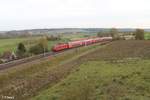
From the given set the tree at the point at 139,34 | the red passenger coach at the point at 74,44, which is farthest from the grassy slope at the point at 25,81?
the tree at the point at 139,34

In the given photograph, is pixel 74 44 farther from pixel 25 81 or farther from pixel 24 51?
pixel 25 81

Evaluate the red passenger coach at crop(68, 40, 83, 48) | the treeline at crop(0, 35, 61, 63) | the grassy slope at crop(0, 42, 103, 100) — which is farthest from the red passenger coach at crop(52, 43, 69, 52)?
the grassy slope at crop(0, 42, 103, 100)

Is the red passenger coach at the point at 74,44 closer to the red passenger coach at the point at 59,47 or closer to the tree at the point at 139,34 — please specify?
the red passenger coach at the point at 59,47

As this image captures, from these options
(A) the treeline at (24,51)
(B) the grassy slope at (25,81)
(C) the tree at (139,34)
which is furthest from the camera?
(C) the tree at (139,34)

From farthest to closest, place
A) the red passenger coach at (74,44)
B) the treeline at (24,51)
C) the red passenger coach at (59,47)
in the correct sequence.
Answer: the red passenger coach at (74,44), the red passenger coach at (59,47), the treeline at (24,51)

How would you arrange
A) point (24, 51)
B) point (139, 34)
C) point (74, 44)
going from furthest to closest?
point (139, 34)
point (74, 44)
point (24, 51)

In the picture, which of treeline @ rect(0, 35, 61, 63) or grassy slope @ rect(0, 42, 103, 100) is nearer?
grassy slope @ rect(0, 42, 103, 100)

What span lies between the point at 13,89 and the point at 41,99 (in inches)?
186

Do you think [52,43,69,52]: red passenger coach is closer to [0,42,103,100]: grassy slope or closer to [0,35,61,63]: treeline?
[0,35,61,63]: treeline

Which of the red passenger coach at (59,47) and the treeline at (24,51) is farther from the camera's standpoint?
the red passenger coach at (59,47)

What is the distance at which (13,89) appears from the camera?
20250 millimetres

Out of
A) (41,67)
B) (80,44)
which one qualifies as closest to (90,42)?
(80,44)

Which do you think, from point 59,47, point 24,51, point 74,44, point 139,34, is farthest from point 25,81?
point 139,34

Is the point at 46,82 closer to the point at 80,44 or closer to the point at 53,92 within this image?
the point at 53,92
